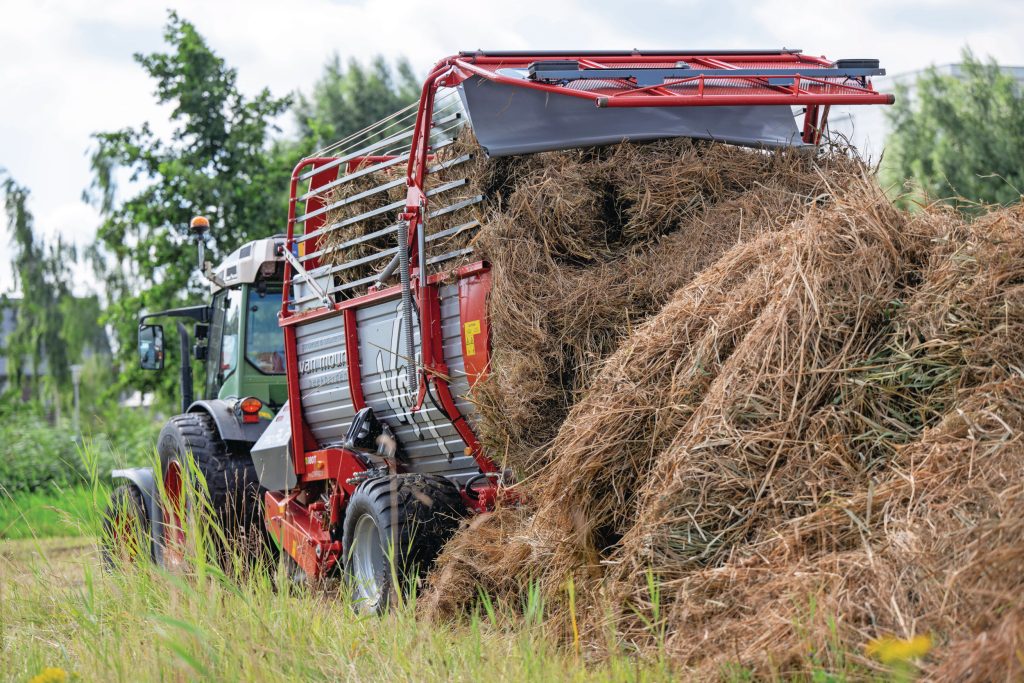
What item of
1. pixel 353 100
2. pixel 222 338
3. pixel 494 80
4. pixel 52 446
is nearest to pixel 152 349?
pixel 222 338

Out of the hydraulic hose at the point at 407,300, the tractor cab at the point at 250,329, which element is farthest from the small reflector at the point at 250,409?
the hydraulic hose at the point at 407,300

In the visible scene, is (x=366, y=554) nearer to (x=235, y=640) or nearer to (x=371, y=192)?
(x=371, y=192)

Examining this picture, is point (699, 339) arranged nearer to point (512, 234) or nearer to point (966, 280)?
point (966, 280)

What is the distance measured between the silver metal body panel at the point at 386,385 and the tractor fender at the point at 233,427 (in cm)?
95

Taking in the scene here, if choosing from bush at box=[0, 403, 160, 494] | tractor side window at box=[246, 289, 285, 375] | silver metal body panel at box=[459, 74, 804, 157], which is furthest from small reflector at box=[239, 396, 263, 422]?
bush at box=[0, 403, 160, 494]

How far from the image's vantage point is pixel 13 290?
27.0 meters

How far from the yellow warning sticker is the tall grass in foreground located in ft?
4.01

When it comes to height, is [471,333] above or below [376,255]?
below

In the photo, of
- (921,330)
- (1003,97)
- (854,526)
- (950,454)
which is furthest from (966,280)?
(1003,97)

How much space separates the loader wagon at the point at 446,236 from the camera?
5.68 metres

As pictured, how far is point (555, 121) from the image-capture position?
226 inches

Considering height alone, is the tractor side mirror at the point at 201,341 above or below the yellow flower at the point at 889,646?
above

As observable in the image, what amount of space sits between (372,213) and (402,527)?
71.0 inches

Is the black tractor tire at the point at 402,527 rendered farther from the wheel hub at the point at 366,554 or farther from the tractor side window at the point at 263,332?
the tractor side window at the point at 263,332
